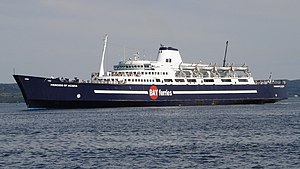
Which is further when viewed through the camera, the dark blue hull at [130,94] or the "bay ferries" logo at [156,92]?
the "bay ferries" logo at [156,92]

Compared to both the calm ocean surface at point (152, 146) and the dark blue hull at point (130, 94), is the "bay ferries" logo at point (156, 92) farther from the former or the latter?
the calm ocean surface at point (152, 146)

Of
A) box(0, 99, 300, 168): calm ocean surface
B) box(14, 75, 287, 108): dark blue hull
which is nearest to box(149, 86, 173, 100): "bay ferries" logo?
box(14, 75, 287, 108): dark blue hull

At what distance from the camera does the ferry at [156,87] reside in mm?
76812

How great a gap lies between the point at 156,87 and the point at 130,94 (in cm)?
498

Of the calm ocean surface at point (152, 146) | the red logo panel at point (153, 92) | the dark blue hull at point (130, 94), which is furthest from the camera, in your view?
the red logo panel at point (153, 92)

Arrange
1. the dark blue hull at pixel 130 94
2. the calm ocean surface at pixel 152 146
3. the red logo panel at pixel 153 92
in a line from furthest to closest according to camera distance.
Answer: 1. the red logo panel at pixel 153 92
2. the dark blue hull at pixel 130 94
3. the calm ocean surface at pixel 152 146

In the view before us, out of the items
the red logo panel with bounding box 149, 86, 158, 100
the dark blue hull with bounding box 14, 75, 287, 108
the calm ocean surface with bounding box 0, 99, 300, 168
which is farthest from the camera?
the red logo panel with bounding box 149, 86, 158, 100

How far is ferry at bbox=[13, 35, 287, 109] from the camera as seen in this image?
76812mm

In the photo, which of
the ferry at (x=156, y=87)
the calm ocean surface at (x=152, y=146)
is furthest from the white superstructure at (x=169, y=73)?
the calm ocean surface at (x=152, y=146)

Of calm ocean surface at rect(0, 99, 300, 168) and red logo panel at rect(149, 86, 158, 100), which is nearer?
calm ocean surface at rect(0, 99, 300, 168)

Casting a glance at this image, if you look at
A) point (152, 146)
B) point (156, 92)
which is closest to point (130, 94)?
point (156, 92)

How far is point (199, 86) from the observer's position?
9131 centimetres

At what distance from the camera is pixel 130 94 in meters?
82.8

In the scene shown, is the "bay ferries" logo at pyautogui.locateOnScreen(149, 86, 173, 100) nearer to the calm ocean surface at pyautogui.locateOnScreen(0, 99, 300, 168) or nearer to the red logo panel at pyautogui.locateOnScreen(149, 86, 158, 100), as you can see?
the red logo panel at pyautogui.locateOnScreen(149, 86, 158, 100)
